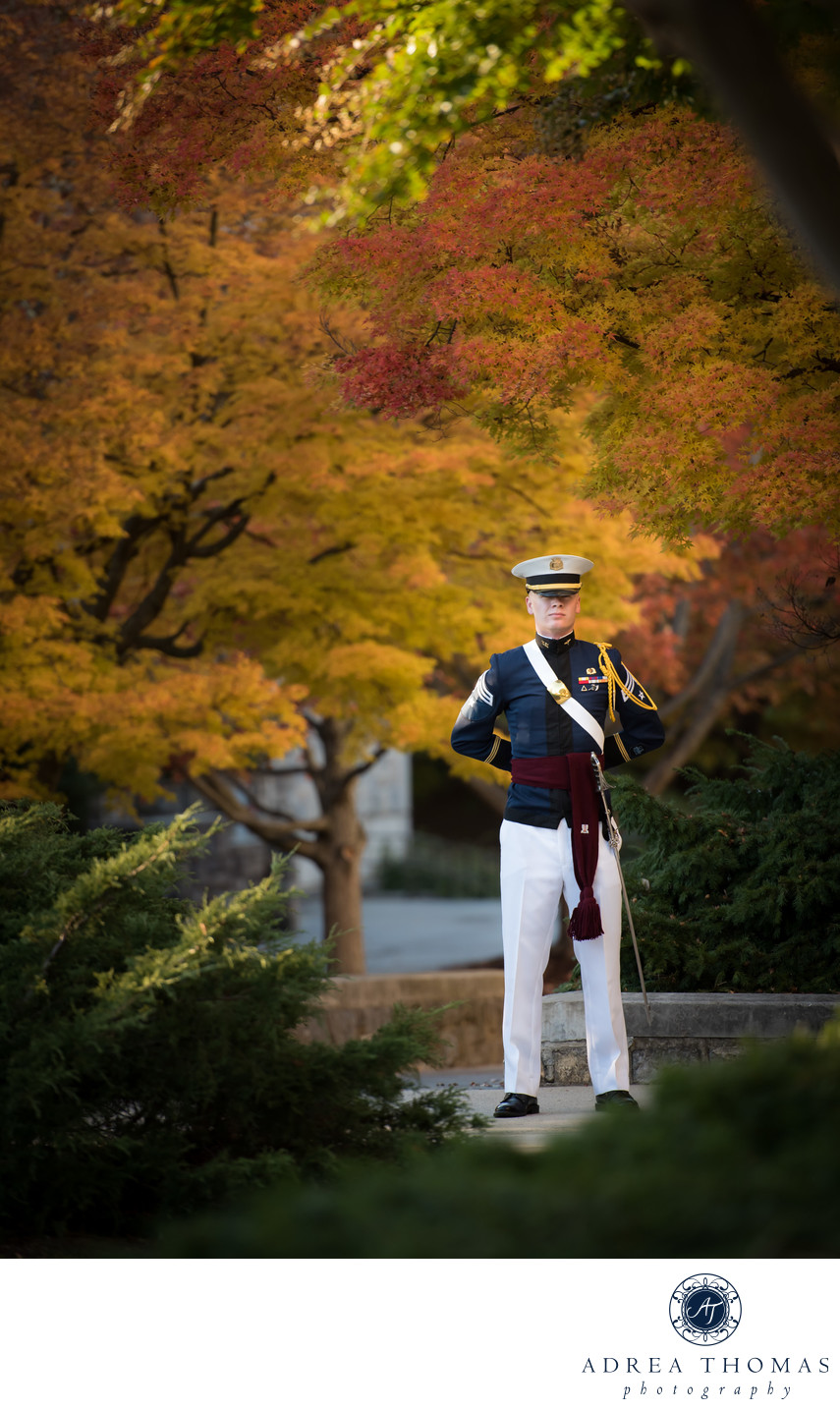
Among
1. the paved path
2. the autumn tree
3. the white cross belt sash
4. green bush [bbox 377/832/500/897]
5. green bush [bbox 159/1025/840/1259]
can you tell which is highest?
the autumn tree

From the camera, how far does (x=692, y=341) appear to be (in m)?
5.62

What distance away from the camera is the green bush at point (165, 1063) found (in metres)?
3.15

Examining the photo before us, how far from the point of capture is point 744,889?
20.9ft

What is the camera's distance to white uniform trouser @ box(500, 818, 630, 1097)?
4609 millimetres

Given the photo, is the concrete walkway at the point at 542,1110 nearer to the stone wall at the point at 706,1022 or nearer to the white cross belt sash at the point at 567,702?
the stone wall at the point at 706,1022

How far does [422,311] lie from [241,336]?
4434mm

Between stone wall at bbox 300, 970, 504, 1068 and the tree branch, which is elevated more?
the tree branch

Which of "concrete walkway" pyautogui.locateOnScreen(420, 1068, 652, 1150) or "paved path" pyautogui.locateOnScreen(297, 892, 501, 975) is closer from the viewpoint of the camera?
"concrete walkway" pyautogui.locateOnScreen(420, 1068, 652, 1150)

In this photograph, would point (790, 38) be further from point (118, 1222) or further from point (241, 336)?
point (241, 336)

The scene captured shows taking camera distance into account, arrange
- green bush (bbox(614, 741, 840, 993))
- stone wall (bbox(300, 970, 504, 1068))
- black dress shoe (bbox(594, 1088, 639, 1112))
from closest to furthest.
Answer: black dress shoe (bbox(594, 1088, 639, 1112)), green bush (bbox(614, 741, 840, 993)), stone wall (bbox(300, 970, 504, 1068))

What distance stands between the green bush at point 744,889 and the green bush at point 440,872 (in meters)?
Result: 21.6

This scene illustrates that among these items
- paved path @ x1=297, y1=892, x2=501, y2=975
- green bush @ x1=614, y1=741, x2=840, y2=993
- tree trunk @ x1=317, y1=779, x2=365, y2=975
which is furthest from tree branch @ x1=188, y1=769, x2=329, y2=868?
green bush @ x1=614, y1=741, x2=840, y2=993

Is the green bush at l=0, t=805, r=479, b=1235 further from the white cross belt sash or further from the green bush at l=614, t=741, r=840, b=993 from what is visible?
the green bush at l=614, t=741, r=840, b=993

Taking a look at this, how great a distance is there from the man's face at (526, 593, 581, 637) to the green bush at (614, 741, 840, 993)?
6.64 feet
